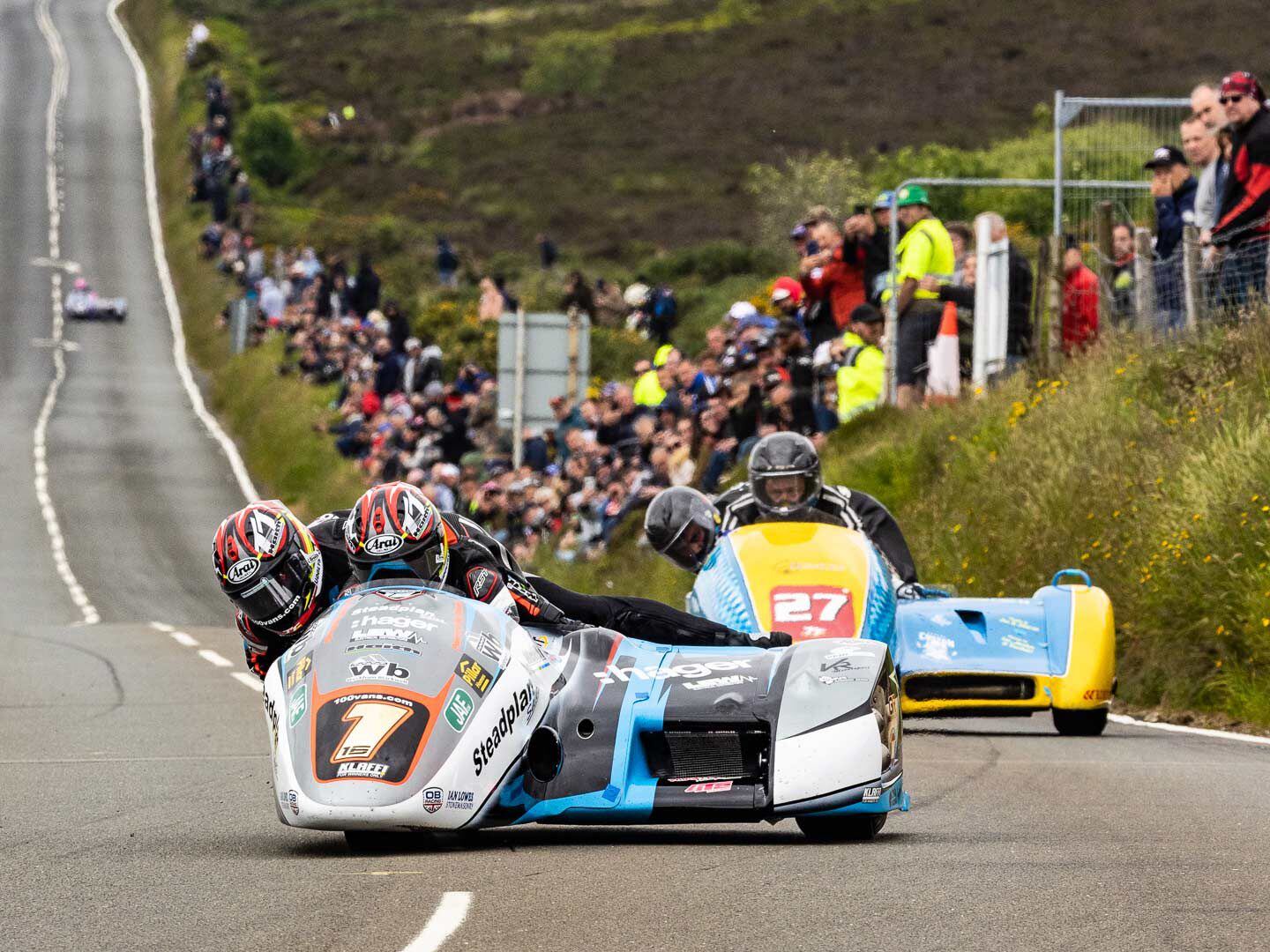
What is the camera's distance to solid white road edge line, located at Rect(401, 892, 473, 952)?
245 inches

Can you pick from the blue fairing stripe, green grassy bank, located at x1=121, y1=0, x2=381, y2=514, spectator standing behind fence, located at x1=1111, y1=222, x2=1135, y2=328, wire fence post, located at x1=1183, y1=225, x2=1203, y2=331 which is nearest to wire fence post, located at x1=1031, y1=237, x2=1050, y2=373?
spectator standing behind fence, located at x1=1111, y1=222, x2=1135, y2=328

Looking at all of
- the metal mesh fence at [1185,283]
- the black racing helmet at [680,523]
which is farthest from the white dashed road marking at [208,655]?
the metal mesh fence at [1185,283]

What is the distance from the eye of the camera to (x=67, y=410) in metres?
53.8

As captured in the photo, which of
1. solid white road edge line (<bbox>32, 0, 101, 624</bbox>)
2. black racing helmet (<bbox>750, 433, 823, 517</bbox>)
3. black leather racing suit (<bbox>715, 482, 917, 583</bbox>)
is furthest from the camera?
solid white road edge line (<bbox>32, 0, 101, 624</bbox>)

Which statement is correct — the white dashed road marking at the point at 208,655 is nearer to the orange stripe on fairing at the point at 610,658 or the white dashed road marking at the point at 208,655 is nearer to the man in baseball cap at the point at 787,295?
the man in baseball cap at the point at 787,295

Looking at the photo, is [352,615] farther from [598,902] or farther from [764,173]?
[764,173]

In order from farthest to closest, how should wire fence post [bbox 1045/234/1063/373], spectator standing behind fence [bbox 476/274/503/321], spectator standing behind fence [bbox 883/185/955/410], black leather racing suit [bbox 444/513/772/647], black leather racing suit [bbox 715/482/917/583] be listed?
1. spectator standing behind fence [bbox 476/274/503/321]
2. wire fence post [bbox 1045/234/1063/373]
3. spectator standing behind fence [bbox 883/185/955/410]
4. black leather racing suit [bbox 715/482/917/583]
5. black leather racing suit [bbox 444/513/772/647]

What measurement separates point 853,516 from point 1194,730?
250cm

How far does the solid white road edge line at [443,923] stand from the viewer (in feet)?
20.4

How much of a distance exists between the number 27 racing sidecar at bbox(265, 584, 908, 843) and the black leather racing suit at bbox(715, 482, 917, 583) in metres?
4.29

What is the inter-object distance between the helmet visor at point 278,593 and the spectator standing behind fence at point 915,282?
11931 mm

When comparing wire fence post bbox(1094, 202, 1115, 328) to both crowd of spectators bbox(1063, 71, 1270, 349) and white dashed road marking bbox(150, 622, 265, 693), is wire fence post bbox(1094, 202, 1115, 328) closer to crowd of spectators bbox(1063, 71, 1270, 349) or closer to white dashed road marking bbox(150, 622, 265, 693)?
crowd of spectators bbox(1063, 71, 1270, 349)

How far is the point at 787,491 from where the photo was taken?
503 inches

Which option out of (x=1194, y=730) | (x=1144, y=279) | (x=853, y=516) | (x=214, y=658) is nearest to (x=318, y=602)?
(x=853, y=516)
